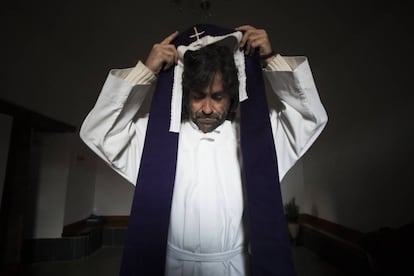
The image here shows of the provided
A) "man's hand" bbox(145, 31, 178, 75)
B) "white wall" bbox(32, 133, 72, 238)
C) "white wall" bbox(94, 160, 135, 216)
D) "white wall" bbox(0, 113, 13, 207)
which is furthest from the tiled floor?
"man's hand" bbox(145, 31, 178, 75)

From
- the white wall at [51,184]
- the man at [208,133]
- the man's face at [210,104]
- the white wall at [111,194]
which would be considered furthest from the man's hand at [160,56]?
the white wall at [111,194]

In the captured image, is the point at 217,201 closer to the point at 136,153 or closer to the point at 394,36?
the point at 136,153

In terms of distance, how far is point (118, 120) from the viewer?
72 centimetres

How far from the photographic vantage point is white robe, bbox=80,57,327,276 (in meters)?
0.67

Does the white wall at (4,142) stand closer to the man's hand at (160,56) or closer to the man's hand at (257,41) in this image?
the man's hand at (160,56)

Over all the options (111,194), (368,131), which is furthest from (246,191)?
(111,194)

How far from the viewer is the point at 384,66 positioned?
59.5 inches

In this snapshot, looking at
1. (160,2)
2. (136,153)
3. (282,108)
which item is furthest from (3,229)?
(282,108)

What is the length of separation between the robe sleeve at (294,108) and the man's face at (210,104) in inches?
6.6

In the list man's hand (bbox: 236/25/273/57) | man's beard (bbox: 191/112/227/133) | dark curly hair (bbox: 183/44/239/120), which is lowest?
man's beard (bbox: 191/112/227/133)

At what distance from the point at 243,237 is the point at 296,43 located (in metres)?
1.86

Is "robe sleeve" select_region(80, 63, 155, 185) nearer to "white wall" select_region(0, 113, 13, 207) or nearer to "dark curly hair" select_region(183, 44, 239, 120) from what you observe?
"dark curly hair" select_region(183, 44, 239, 120)

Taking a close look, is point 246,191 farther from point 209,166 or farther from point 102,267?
point 102,267

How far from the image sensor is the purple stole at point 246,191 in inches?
24.6
